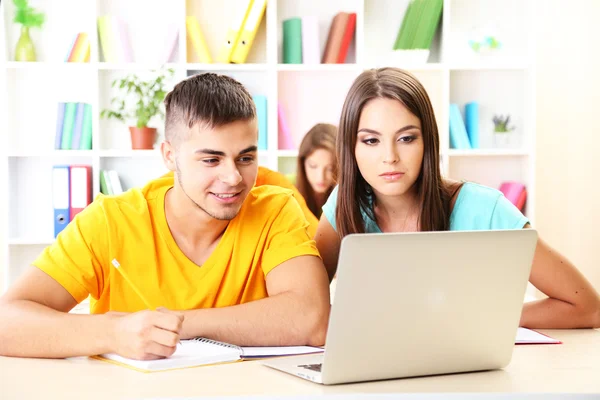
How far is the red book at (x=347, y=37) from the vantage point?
4.57 metres

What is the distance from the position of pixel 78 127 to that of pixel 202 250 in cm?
293

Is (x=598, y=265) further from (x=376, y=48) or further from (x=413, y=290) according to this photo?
(x=413, y=290)

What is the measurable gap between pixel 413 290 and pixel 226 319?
485 millimetres

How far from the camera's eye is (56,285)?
167 cm

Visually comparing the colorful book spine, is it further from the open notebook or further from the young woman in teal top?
the open notebook

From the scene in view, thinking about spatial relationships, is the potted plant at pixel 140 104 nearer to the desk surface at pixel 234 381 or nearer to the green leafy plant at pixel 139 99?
the green leafy plant at pixel 139 99

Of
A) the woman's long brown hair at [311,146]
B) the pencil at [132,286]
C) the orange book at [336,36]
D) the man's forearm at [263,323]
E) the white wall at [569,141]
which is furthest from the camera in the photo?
the white wall at [569,141]

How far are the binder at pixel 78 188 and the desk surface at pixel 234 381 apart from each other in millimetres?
3119

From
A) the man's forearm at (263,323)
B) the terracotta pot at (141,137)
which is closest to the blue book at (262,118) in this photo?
the terracotta pot at (141,137)

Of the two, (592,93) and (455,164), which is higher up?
(592,93)

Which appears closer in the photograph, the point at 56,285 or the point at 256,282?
the point at 56,285

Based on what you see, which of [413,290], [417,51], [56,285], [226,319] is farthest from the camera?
[417,51]

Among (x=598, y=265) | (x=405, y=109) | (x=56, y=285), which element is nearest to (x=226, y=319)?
(x=56, y=285)

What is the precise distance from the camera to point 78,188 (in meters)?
4.46
